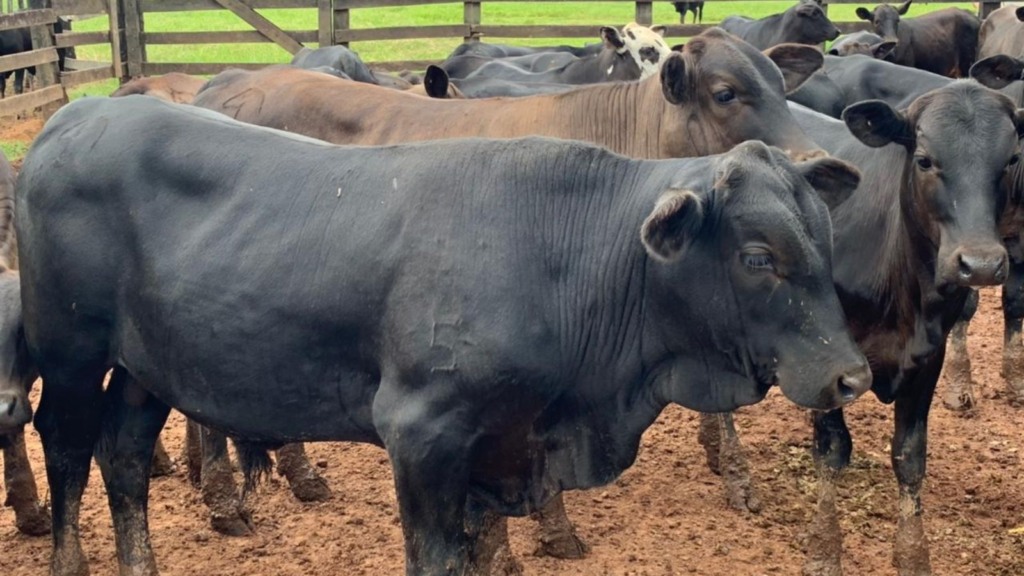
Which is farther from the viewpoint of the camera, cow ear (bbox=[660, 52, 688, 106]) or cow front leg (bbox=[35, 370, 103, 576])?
cow ear (bbox=[660, 52, 688, 106])

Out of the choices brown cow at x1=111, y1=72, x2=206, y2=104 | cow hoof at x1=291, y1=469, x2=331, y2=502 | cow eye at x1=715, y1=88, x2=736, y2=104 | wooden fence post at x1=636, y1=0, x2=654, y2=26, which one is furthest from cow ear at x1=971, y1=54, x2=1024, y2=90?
wooden fence post at x1=636, y1=0, x2=654, y2=26

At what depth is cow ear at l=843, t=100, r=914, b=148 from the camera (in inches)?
209

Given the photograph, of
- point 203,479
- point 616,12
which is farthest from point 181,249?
point 616,12

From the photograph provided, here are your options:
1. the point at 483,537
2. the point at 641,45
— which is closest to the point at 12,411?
the point at 483,537

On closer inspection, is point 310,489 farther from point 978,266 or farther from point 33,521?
point 978,266

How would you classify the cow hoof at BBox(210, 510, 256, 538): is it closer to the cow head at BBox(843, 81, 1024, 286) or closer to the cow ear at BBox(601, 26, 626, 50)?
the cow head at BBox(843, 81, 1024, 286)

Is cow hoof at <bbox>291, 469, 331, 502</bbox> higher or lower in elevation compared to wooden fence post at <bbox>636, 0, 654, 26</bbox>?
lower

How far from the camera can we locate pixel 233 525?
5.80 meters

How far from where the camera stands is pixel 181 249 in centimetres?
423

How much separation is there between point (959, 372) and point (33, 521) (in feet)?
18.4

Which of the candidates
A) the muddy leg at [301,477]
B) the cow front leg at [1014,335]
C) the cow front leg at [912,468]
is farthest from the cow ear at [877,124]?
the muddy leg at [301,477]

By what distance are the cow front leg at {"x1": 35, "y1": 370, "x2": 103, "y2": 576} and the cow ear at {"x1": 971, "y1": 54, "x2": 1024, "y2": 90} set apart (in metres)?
5.29

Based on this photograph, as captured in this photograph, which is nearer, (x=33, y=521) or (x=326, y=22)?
(x=33, y=521)

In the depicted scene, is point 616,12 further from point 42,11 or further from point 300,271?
point 300,271
